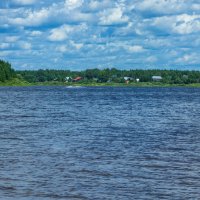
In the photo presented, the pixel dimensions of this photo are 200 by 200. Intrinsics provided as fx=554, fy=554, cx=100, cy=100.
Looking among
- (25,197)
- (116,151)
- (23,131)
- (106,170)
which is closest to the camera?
(25,197)

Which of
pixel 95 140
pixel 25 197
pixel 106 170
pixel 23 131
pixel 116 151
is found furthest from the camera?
pixel 23 131

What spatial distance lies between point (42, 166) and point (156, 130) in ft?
86.7

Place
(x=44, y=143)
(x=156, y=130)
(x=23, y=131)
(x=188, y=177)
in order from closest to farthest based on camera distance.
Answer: (x=188, y=177), (x=44, y=143), (x=23, y=131), (x=156, y=130)

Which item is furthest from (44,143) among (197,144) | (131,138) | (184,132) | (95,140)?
(184,132)

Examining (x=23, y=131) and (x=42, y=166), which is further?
(x=23, y=131)

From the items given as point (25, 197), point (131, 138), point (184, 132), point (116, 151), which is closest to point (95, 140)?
point (131, 138)

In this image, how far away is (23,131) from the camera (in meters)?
52.7

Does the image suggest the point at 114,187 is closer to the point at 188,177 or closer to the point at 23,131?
the point at 188,177

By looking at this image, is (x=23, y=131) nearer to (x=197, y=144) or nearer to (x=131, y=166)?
(x=197, y=144)

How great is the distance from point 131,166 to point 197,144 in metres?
12.5

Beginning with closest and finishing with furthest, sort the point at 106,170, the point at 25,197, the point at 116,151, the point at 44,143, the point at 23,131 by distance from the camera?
the point at 25,197 → the point at 106,170 → the point at 116,151 → the point at 44,143 → the point at 23,131

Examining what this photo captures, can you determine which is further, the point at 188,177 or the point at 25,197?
the point at 188,177

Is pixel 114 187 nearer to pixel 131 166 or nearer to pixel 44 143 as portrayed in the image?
pixel 131 166

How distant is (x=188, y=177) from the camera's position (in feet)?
95.3
